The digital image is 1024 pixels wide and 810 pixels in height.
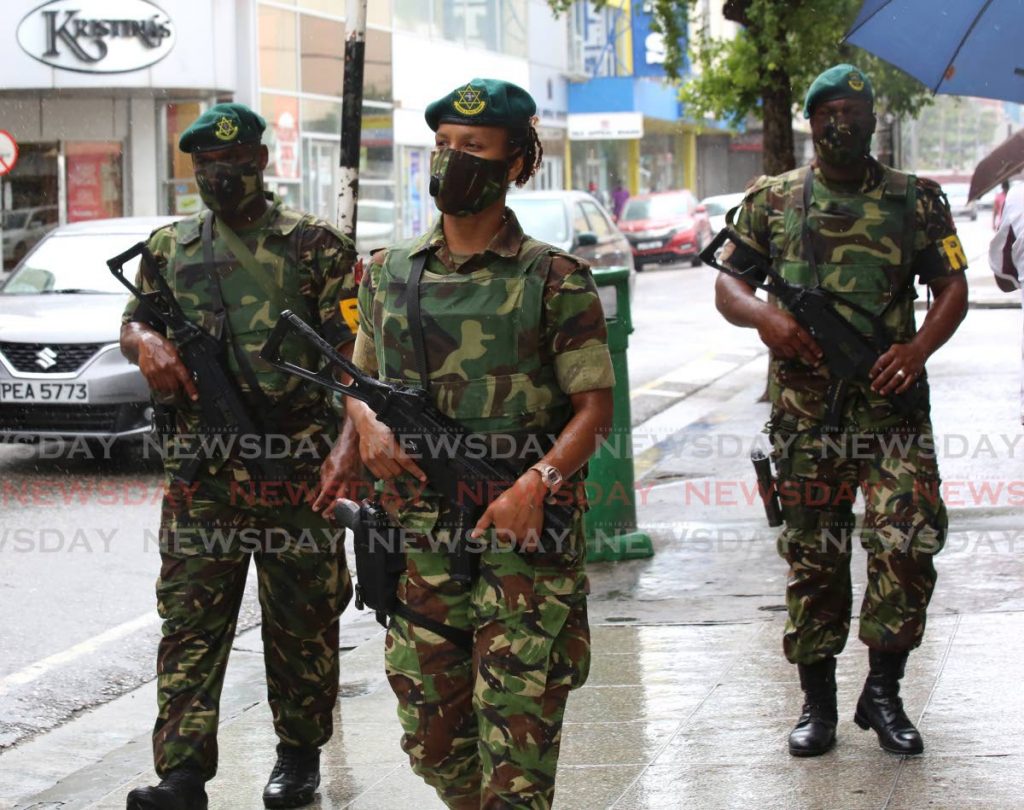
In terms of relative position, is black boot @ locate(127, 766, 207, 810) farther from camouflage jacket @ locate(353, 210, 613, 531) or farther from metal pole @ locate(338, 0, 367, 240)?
metal pole @ locate(338, 0, 367, 240)

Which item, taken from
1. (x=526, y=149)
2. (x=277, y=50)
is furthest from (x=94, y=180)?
(x=526, y=149)

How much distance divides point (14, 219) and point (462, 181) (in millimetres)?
23670

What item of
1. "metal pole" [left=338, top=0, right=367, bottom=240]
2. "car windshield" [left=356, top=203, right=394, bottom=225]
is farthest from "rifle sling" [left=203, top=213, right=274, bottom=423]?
"car windshield" [left=356, top=203, right=394, bottom=225]

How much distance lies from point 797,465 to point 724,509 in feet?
14.0

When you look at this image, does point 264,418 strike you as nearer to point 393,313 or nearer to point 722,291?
point 393,313

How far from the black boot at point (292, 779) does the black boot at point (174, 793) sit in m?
0.26

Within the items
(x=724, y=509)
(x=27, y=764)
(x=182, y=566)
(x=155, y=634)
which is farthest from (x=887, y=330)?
(x=724, y=509)

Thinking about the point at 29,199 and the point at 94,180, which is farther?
the point at 94,180

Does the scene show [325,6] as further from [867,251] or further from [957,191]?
[957,191]

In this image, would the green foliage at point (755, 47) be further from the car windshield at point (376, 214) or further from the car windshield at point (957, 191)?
the car windshield at point (957, 191)

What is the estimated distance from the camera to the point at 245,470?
451 centimetres

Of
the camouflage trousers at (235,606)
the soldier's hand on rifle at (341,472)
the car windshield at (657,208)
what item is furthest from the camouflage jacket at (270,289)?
the car windshield at (657,208)

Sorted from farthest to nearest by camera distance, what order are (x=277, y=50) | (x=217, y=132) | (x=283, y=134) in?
(x=283, y=134), (x=277, y=50), (x=217, y=132)

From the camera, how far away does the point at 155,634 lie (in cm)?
693
